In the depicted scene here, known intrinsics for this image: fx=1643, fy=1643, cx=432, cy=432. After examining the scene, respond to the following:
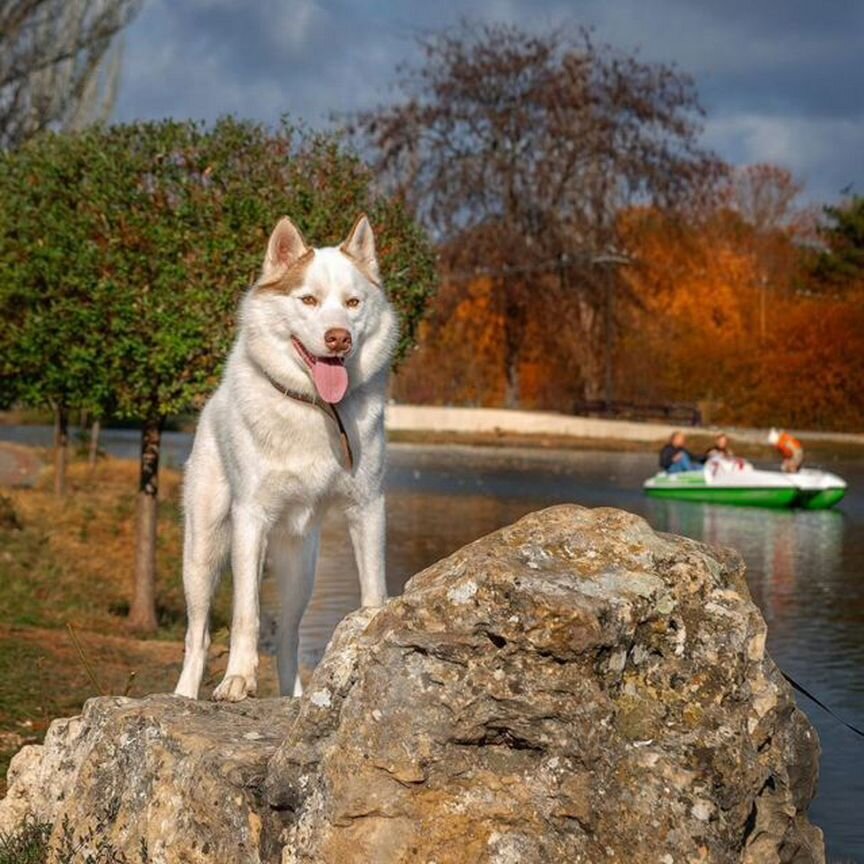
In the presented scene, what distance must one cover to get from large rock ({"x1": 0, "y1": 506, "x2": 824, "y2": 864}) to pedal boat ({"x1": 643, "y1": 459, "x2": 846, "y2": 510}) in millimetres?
23440

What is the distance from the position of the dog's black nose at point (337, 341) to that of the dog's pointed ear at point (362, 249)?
1.19ft

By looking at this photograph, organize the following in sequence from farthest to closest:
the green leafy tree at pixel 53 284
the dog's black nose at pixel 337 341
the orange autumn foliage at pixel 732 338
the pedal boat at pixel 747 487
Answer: the orange autumn foliage at pixel 732 338 → the pedal boat at pixel 747 487 → the green leafy tree at pixel 53 284 → the dog's black nose at pixel 337 341

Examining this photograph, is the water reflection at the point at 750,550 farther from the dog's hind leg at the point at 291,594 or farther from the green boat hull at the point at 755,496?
the dog's hind leg at the point at 291,594

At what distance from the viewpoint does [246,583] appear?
20.7 feet

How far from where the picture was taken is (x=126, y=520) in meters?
19.1

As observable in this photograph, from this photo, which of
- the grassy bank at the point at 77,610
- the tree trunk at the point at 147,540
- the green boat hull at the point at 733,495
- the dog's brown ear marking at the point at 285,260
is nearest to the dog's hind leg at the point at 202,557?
the grassy bank at the point at 77,610

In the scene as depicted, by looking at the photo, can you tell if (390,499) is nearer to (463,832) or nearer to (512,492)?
(512,492)

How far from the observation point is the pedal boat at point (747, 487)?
90.1 ft

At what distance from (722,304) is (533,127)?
10.9 meters

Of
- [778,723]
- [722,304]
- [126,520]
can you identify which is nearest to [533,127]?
[722,304]

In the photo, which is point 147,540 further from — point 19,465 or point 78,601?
point 19,465

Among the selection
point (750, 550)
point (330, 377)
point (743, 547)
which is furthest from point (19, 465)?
point (330, 377)

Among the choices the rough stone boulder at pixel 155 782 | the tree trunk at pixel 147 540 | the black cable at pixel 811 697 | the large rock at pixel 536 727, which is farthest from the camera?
the tree trunk at pixel 147 540

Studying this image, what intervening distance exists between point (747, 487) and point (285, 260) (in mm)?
22876
